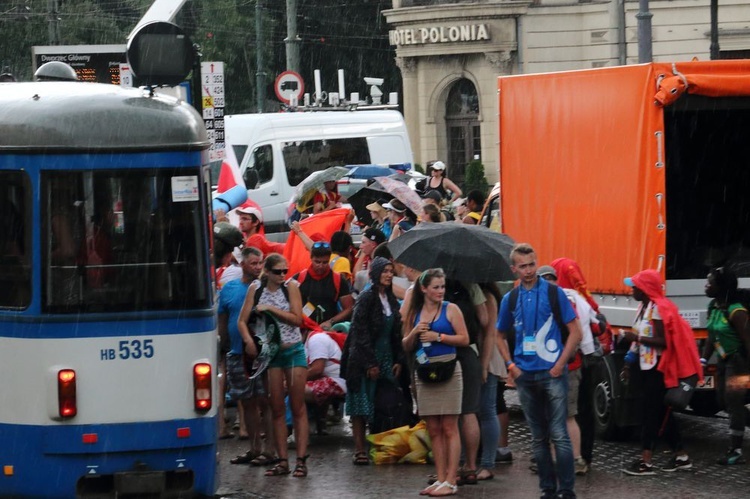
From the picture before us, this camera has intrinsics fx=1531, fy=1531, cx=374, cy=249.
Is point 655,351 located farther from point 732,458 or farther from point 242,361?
point 242,361

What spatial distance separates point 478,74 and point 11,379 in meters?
35.0

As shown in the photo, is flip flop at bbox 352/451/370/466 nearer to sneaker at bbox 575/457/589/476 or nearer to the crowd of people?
the crowd of people

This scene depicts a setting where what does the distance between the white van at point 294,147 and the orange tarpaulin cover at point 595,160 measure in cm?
1142

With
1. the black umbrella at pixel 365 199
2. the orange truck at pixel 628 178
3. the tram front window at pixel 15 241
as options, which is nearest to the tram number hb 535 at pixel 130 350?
the tram front window at pixel 15 241

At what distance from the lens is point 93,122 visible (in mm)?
8922

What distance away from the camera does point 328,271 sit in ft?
42.9

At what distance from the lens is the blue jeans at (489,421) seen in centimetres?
1115

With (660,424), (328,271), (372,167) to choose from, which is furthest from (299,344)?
(372,167)

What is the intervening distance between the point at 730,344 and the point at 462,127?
33315mm

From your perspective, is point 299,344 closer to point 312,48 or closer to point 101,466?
point 101,466

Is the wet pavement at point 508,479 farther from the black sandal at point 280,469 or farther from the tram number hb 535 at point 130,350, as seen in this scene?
the tram number hb 535 at point 130,350

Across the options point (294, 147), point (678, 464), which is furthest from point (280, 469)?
point (294, 147)

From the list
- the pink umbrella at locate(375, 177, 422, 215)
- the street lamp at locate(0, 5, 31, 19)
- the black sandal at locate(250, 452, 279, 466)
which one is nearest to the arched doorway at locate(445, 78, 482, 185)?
the street lamp at locate(0, 5, 31, 19)

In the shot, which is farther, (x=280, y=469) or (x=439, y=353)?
(x=280, y=469)
